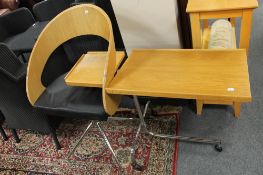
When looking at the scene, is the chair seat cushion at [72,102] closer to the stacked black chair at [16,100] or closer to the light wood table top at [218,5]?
the stacked black chair at [16,100]

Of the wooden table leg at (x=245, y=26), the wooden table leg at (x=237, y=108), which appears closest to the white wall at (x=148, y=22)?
the wooden table leg at (x=245, y=26)

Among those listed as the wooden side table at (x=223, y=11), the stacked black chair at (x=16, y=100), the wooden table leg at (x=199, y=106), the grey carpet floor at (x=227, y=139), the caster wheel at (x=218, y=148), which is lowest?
the grey carpet floor at (x=227, y=139)

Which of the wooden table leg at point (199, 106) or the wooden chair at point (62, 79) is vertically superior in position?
the wooden chair at point (62, 79)

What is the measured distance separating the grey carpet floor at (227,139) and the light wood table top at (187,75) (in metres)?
0.64

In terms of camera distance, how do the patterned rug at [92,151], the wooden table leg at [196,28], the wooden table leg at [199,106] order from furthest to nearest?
the wooden table leg at [199,106]
the patterned rug at [92,151]
the wooden table leg at [196,28]

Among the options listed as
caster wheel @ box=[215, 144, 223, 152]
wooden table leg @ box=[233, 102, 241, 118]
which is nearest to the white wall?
wooden table leg @ box=[233, 102, 241, 118]

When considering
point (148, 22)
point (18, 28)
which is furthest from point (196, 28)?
point (18, 28)

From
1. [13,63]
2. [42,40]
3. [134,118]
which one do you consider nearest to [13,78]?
[13,63]

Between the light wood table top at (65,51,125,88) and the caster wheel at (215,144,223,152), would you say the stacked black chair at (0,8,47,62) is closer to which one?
the light wood table top at (65,51,125,88)

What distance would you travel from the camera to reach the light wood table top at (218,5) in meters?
1.40

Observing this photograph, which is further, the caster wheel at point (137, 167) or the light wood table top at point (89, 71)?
the caster wheel at point (137, 167)

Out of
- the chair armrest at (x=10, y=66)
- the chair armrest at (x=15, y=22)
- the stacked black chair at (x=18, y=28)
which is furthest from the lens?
the chair armrest at (x=15, y=22)

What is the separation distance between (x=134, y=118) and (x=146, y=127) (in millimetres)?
134

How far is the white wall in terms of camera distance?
156cm
